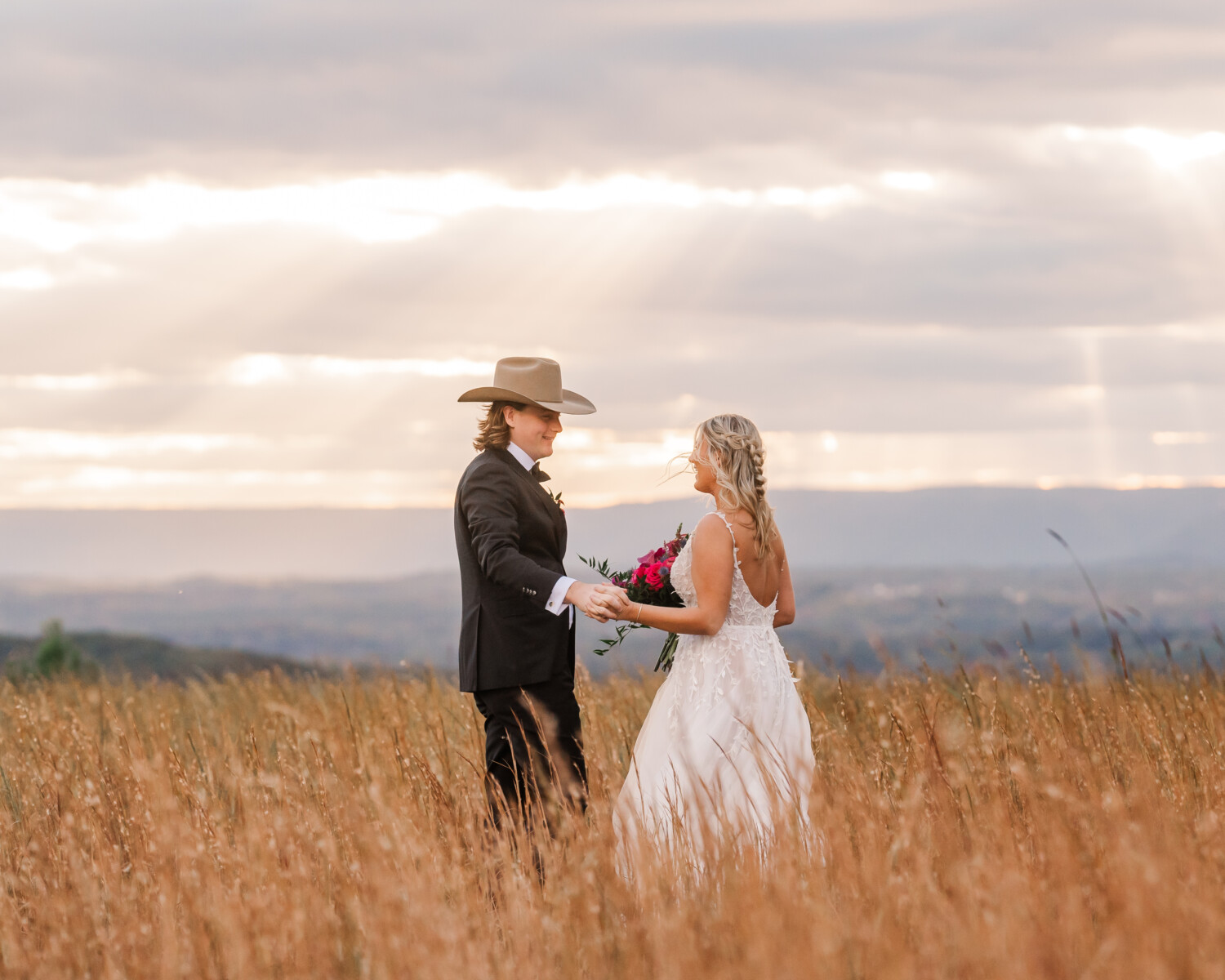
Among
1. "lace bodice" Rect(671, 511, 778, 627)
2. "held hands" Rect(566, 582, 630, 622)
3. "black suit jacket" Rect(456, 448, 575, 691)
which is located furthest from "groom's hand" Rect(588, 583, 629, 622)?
"lace bodice" Rect(671, 511, 778, 627)

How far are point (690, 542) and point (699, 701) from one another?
0.71 meters

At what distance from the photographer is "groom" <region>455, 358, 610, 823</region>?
5.25 m

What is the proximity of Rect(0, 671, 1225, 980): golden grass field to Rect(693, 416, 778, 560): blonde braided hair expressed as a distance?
3.57 ft

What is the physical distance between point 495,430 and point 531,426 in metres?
0.17

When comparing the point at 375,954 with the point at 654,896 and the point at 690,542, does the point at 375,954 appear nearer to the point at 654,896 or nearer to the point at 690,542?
the point at 654,896

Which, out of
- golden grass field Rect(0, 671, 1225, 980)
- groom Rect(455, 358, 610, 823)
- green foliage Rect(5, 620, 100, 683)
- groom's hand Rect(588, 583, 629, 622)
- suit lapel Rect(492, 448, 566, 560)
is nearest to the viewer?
golden grass field Rect(0, 671, 1225, 980)

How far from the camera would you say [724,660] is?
5383 millimetres

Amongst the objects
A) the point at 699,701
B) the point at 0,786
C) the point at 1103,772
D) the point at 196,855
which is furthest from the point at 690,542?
the point at 0,786

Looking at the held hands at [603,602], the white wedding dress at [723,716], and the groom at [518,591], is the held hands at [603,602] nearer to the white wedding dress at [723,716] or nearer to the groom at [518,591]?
the groom at [518,591]

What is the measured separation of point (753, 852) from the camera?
398 cm

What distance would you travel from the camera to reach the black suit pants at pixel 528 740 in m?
5.32

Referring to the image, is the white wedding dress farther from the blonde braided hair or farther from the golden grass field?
the golden grass field

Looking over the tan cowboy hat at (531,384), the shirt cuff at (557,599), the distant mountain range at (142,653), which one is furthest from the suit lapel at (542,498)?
the distant mountain range at (142,653)

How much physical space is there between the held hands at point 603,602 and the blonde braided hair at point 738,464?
64cm
